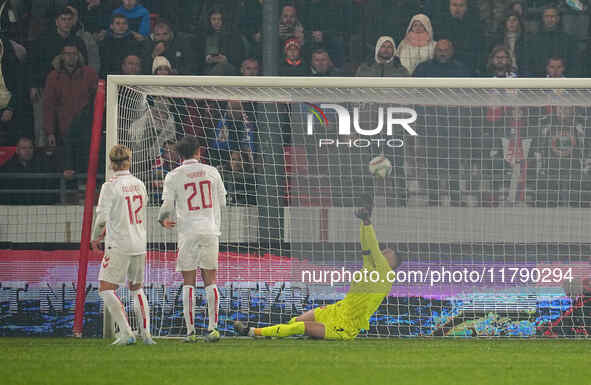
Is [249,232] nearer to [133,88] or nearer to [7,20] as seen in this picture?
[133,88]

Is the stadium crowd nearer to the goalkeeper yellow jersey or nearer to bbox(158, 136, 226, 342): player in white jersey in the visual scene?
the goalkeeper yellow jersey

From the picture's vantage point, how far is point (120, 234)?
760 cm

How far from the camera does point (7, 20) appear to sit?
11.7m

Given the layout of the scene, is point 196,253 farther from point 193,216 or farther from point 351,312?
point 351,312

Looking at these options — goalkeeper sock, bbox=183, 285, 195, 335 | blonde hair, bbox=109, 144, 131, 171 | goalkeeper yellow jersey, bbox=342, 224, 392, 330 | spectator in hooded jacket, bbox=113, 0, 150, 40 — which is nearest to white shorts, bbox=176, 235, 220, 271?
goalkeeper sock, bbox=183, 285, 195, 335

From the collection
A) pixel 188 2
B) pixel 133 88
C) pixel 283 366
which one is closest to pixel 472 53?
pixel 188 2

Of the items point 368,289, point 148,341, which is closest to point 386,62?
point 368,289

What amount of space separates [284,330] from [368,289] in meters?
0.83

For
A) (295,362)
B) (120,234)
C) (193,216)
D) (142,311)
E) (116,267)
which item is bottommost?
(295,362)

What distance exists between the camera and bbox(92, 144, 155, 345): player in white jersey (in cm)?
758

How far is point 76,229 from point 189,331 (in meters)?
2.12

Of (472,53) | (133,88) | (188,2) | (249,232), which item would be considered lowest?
(249,232)

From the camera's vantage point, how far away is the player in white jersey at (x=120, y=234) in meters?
7.58

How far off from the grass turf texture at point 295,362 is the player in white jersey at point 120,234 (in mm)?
261
